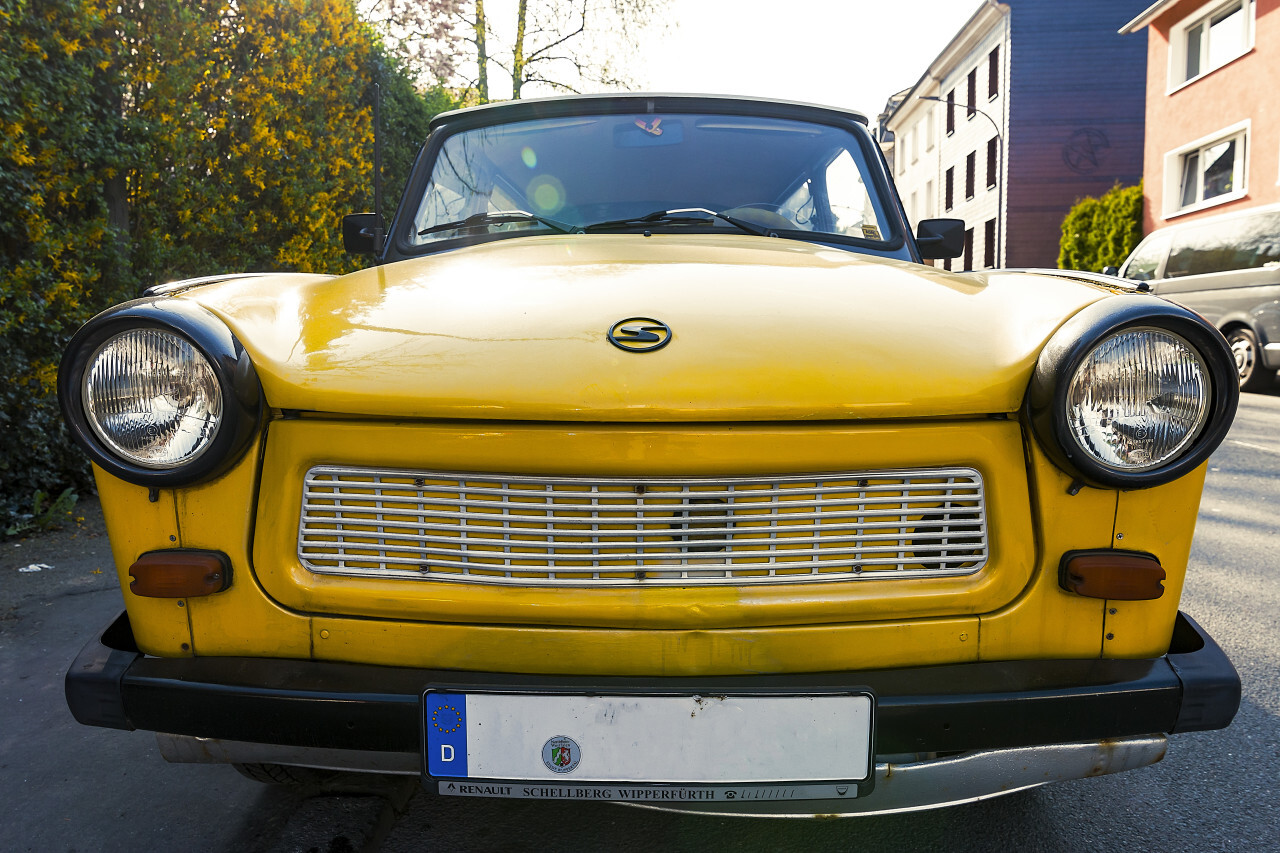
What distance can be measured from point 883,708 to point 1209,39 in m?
19.7


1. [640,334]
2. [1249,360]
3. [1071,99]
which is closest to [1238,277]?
[1249,360]

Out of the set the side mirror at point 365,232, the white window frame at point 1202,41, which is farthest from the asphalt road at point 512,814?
the white window frame at point 1202,41

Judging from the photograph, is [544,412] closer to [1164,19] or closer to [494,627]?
[494,627]

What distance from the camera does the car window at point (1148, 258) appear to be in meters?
9.95

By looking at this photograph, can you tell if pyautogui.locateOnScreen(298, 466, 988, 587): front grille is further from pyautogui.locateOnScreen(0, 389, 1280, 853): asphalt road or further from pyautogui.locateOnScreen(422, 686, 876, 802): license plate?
pyautogui.locateOnScreen(0, 389, 1280, 853): asphalt road

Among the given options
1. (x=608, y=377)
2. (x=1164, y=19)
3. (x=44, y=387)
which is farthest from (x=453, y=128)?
(x=1164, y=19)

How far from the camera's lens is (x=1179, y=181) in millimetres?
16734

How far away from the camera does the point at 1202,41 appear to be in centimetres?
1638

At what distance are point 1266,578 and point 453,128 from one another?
355cm

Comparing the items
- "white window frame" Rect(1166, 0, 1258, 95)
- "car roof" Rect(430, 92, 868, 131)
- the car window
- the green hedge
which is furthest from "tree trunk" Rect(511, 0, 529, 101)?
"car roof" Rect(430, 92, 868, 131)

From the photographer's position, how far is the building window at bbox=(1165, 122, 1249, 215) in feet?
48.8

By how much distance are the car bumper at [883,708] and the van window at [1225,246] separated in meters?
9.37

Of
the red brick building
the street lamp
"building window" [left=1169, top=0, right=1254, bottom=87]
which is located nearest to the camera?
the red brick building

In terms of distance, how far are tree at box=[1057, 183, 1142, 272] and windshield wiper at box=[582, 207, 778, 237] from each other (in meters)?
17.0
